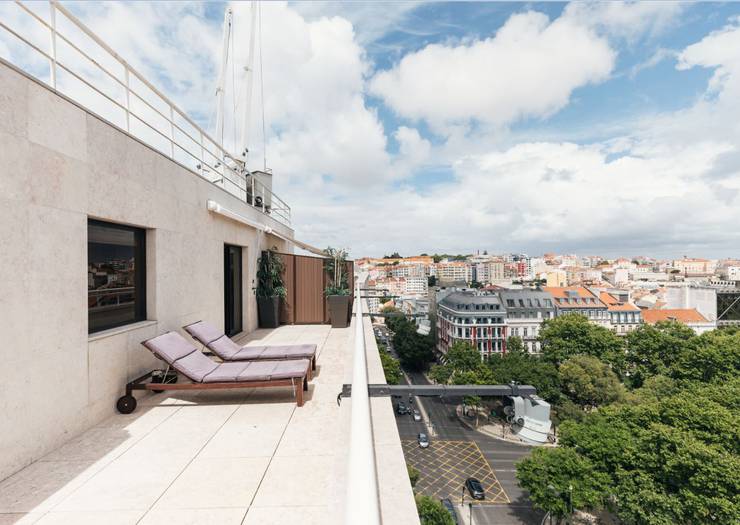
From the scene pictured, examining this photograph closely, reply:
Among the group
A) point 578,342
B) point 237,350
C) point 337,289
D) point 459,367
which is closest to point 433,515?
point 337,289

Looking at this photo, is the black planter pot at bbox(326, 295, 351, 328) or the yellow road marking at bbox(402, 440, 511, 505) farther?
the yellow road marking at bbox(402, 440, 511, 505)

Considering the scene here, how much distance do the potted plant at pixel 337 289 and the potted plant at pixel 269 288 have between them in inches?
48.9

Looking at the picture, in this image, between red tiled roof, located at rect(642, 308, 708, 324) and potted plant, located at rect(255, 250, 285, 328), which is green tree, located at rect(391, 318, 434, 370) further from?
potted plant, located at rect(255, 250, 285, 328)

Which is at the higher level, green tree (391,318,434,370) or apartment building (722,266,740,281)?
apartment building (722,266,740,281)

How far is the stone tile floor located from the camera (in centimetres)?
198

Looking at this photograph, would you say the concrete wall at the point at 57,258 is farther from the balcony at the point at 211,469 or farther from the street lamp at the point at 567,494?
the street lamp at the point at 567,494

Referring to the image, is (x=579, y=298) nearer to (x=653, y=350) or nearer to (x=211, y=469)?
(x=653, y=350)

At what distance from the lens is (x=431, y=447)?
2680 cm

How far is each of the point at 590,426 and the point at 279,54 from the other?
82.5 ft

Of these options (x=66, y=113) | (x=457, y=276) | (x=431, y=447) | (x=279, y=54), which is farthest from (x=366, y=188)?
(x=457, y=276)

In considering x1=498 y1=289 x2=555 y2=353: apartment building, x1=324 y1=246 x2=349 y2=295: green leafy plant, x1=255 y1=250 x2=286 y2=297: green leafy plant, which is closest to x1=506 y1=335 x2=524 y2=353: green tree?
x1=498 y1=289 x2=555 y2=353: apartment building

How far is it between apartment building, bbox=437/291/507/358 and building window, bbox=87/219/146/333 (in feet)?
161

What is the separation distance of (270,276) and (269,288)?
12.7 inches

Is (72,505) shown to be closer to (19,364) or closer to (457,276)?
(19,364)
